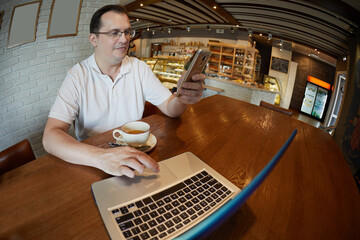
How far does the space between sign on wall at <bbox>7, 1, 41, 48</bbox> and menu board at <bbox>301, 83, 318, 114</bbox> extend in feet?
38.2

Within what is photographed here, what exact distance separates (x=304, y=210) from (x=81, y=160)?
0.83 m

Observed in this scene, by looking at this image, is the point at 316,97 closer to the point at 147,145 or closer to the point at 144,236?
the point at 147,145

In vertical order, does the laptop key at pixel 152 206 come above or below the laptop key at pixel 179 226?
above

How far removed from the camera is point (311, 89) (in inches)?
363

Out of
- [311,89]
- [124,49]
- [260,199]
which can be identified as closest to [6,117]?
[124,49]

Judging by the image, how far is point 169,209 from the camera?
1.50 ft

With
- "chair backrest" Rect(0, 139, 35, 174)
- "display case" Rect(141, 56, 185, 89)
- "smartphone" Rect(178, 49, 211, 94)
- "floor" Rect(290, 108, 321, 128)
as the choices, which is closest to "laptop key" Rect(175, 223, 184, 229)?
"smartphone" Rect(178, 49, 211, 94)

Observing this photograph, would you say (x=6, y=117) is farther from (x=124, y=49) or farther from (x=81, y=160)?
(x=81, y=160)

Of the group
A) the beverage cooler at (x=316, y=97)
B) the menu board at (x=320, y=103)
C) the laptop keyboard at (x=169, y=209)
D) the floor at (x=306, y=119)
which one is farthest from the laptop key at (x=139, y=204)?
the menu board at (x=320, y=103)

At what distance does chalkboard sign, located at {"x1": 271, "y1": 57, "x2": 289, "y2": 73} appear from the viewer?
340 inches

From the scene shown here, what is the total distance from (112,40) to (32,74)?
1.51 metres

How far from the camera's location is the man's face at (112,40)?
3.82ft

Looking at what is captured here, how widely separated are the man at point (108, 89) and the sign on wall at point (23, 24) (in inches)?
51.6

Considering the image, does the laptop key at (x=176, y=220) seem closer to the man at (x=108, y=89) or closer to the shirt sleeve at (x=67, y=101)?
the man at (x=108, y=89)
